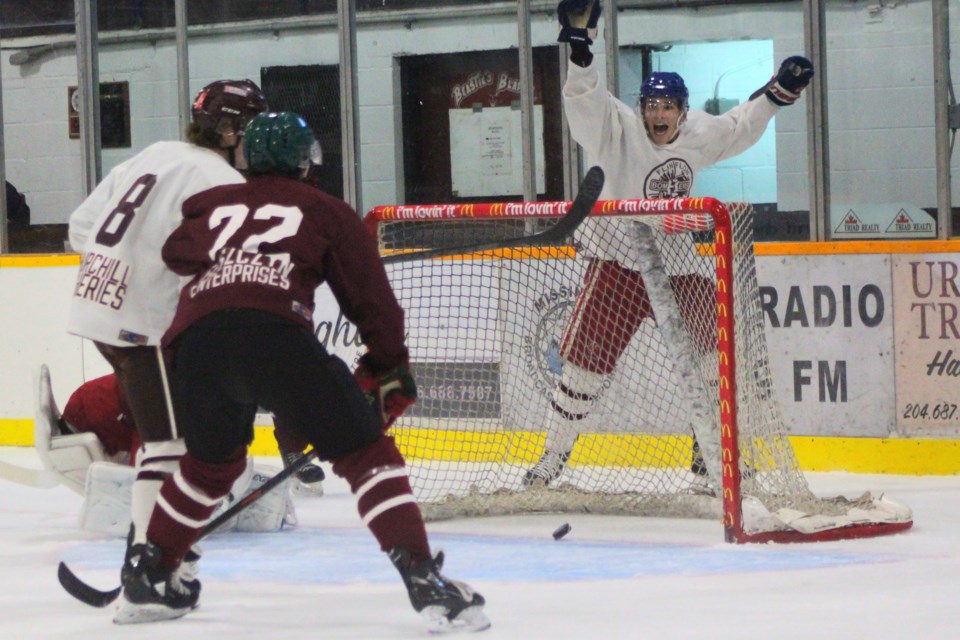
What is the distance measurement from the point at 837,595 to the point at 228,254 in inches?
55.0

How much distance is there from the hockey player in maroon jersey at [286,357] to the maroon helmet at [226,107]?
476mm

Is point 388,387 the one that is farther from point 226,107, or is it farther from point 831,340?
point 831,340

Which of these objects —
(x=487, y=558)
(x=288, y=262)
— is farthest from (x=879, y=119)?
(x=288, y=262)

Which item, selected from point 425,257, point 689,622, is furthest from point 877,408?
point 689,622

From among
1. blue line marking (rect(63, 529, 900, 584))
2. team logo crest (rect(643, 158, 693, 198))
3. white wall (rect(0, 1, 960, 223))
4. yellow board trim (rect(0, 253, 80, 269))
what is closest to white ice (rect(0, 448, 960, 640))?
blue line marking (rect(63, 529, 900, 584))

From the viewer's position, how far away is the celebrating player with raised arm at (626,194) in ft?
14.1

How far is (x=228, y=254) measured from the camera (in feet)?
8.98

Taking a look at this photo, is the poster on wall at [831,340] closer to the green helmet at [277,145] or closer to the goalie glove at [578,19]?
the goalie glove at [578,19]

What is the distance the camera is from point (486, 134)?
6.38m

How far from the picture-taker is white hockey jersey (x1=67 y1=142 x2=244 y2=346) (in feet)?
10.6

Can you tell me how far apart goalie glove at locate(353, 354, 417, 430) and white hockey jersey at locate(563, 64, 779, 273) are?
5.19 feet

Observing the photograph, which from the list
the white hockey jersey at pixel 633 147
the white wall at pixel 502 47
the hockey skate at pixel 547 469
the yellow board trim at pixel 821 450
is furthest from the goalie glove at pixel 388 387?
the white wall at pixel 502 47

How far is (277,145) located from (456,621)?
36.9 inches

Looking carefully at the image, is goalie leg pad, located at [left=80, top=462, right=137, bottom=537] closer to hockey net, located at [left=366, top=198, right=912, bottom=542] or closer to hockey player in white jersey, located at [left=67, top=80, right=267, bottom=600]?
hockey player in white jersey, located at [left=67, top=80, right=267, bottom=600]
